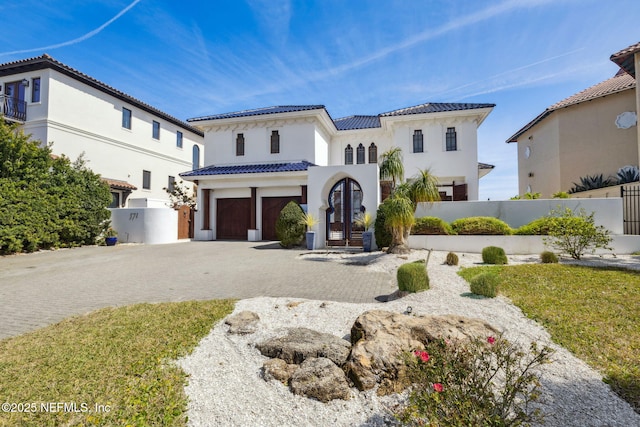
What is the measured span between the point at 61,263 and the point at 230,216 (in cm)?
1050

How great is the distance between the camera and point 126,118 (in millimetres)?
26234

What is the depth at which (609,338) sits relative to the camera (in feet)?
14.1

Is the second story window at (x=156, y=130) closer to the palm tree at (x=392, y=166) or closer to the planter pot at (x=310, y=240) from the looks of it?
the planter pot at (x=310, y=240)

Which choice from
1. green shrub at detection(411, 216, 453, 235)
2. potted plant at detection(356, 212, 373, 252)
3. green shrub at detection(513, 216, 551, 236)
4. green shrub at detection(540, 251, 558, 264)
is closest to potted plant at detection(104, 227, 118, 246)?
potted plant at detection(356, 212, 373, 252)

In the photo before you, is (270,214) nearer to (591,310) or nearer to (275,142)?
(275,142)

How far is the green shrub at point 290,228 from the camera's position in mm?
16234

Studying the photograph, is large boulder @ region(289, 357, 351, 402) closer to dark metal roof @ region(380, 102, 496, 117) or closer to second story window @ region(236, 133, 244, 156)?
dark metal roof @ region(380, 102, 496, 117)

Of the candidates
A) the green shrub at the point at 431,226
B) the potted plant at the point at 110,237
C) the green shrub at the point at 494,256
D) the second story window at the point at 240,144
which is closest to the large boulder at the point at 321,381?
the green shrub at the point at 494,256

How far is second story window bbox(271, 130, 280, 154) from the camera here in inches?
865

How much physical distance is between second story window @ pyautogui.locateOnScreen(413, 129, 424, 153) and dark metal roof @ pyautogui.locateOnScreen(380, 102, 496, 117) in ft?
4.49

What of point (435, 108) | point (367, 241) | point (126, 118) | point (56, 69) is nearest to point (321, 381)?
point (367, 241)

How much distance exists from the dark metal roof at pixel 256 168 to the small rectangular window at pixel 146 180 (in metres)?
9.38

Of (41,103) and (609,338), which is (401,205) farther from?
(41,103)

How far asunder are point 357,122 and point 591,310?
2398 centimetres
